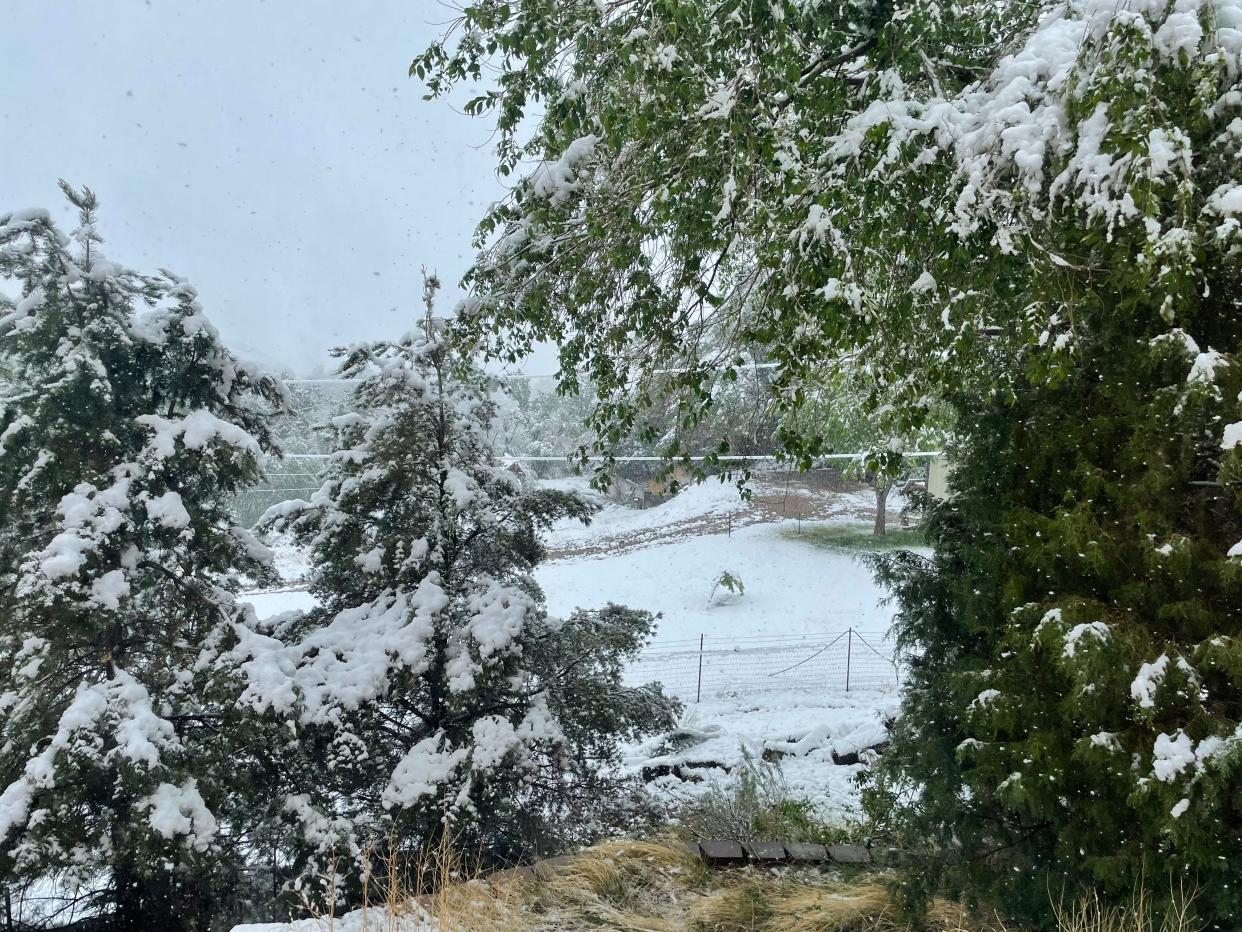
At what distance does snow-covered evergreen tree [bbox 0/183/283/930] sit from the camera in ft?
11.3

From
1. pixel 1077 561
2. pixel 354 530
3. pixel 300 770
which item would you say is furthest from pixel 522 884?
pixel 1077 561

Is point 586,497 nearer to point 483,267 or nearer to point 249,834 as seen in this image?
point 483,267

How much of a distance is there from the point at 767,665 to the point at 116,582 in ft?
23.3

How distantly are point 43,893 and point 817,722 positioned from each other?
614 centimetres

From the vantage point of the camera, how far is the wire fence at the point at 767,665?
8.77 meters

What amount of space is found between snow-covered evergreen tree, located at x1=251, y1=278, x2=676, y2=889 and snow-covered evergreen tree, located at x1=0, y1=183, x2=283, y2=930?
0.44m

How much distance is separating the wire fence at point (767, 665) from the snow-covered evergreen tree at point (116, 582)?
553 cm

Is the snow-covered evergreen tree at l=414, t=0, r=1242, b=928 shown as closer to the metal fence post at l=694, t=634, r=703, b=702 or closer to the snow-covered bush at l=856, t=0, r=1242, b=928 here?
the snow-covered bush at l=856, t=0, r=1242, b=928

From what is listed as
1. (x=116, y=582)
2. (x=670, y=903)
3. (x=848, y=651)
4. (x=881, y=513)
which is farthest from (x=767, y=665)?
(x=116, y=582)

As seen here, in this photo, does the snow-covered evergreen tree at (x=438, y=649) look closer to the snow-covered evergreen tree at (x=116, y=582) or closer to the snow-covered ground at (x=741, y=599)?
the snow-covered evergreen tree at (x=116, y=582)

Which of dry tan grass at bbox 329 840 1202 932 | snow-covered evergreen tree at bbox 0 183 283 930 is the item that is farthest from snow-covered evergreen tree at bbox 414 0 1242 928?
snow-covered evergreen tree at bbox 0 183 283 930

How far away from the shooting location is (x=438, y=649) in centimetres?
422

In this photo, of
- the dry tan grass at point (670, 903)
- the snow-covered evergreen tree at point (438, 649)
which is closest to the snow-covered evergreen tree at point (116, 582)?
the snow-covered evergreen tree at point (438, 649)

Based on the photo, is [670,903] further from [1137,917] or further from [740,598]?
[740,598]
